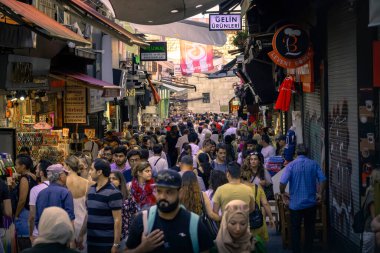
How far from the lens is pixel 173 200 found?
5.42 metres

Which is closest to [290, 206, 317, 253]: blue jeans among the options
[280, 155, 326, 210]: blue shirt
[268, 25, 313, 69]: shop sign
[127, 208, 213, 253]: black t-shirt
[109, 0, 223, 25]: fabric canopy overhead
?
[280, 155, 326, 210]: blue shirt

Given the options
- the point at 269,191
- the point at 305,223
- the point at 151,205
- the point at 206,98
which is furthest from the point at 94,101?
the point at 206,98

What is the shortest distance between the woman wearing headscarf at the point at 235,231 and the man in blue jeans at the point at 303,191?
4692 mm

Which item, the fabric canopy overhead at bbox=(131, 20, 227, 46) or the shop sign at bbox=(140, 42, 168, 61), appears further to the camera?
the shop sign at bbox=(140, 42, 168, 61)

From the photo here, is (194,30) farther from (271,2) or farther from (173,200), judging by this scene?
(173,200)

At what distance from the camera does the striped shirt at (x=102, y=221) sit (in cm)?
797

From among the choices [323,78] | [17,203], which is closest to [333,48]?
[323,78]

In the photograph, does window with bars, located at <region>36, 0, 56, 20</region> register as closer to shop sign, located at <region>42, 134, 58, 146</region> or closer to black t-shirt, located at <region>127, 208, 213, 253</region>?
shop sign, located at <region>42, 134, 58, 146</region>

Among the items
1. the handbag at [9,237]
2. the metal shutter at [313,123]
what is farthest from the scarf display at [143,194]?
the metal shutter at [313,123]

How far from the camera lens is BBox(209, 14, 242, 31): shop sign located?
23.8 metres

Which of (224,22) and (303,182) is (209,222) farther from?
(224,22)

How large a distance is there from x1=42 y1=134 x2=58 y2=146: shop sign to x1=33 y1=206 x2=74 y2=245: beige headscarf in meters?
11.2

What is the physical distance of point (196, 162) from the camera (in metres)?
13.5

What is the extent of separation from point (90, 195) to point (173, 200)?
2.85 meters
